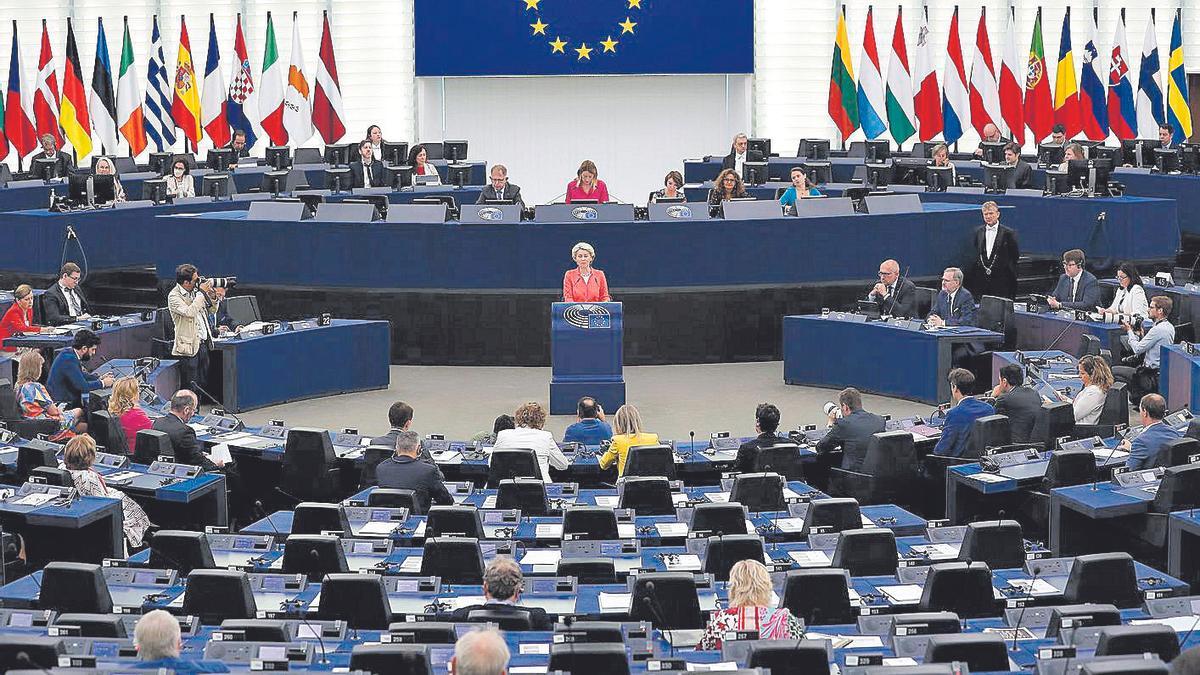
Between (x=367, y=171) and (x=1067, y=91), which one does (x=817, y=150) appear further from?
(x=367, y=171)

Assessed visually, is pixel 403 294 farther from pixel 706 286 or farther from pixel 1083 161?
pixel 1083 161

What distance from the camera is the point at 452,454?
14.8 m

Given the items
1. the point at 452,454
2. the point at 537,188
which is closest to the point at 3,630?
the point at 452,454

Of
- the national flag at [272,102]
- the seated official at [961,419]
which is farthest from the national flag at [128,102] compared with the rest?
the seated official at [961,419]

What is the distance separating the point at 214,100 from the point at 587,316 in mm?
14809

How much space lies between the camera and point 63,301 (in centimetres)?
1994

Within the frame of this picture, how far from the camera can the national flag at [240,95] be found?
31422mm

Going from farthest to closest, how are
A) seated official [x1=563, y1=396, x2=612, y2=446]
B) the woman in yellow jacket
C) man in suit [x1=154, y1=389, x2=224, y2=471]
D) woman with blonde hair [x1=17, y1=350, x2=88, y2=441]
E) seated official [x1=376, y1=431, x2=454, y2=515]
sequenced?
woman with blonde hair [x1=17, y1=350, x2=88, y2=441] < seated official [x1=563, y1=396, x2=612, y2=446] < man in suit [x1=154, y1=389, x2=224, y2=471] < the woman in yellow jacket < seated official [x1=376, y1=431, x2=454, y2=515]

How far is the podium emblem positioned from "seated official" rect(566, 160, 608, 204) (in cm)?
479

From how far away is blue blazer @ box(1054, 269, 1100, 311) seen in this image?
64.3 feet

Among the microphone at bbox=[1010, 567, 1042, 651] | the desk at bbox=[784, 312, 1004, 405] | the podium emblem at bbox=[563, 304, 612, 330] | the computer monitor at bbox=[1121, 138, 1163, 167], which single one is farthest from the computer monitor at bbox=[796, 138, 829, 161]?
the microphone at bbox=[1010, 567, 1042, 651]

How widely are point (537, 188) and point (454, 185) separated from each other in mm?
7479

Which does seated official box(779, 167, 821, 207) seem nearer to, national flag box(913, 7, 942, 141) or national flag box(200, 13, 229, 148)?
national flag box(913, 7, 942, 141)

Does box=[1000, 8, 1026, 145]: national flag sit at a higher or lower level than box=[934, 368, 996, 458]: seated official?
higher
